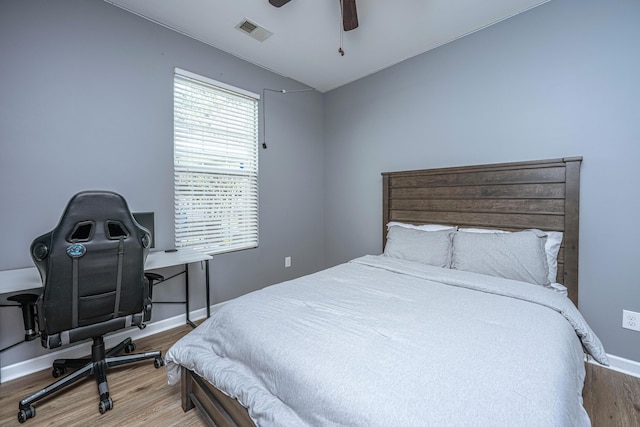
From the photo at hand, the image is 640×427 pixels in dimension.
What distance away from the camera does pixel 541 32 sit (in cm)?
212

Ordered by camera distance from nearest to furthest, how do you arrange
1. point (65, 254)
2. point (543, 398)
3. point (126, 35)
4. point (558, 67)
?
point (543, 398) → point (65, 254) → point (558, 67) → point (126, 35)

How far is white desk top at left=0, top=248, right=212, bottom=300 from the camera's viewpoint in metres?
1.52

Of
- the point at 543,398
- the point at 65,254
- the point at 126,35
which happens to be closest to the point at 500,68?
the point at 543,398

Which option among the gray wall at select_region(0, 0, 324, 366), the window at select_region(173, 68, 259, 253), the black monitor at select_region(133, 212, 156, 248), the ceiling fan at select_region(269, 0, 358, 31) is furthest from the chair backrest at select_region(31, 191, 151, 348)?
the ceiling fan at select_region(269, 0, 358, 31)

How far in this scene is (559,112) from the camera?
6.78 ft

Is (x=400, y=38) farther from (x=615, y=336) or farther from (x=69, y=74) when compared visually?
(x=615, y=336)

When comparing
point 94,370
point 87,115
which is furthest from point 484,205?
point 87,115

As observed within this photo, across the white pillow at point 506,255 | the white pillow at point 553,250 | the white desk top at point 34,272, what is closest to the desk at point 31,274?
the white desk top at point 34,272

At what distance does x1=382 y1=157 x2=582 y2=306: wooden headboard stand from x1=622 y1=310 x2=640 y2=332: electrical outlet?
25 centimetres

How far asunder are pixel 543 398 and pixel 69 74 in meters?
3.14

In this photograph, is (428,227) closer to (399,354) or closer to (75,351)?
(399,354)

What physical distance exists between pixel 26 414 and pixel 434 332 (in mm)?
2156

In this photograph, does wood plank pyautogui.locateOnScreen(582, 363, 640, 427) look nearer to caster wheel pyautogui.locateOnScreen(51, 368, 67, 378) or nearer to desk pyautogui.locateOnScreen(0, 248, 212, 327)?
desk pyautogui.locateOnScreen(0, 248, 212, 327)

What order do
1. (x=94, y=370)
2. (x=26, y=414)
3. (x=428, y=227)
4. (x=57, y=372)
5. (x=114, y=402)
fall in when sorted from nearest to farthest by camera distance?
(x=26, y=414), (x=114, y=402), (x=94, y=370), (x=57, y=372), (x=428, y=227)
